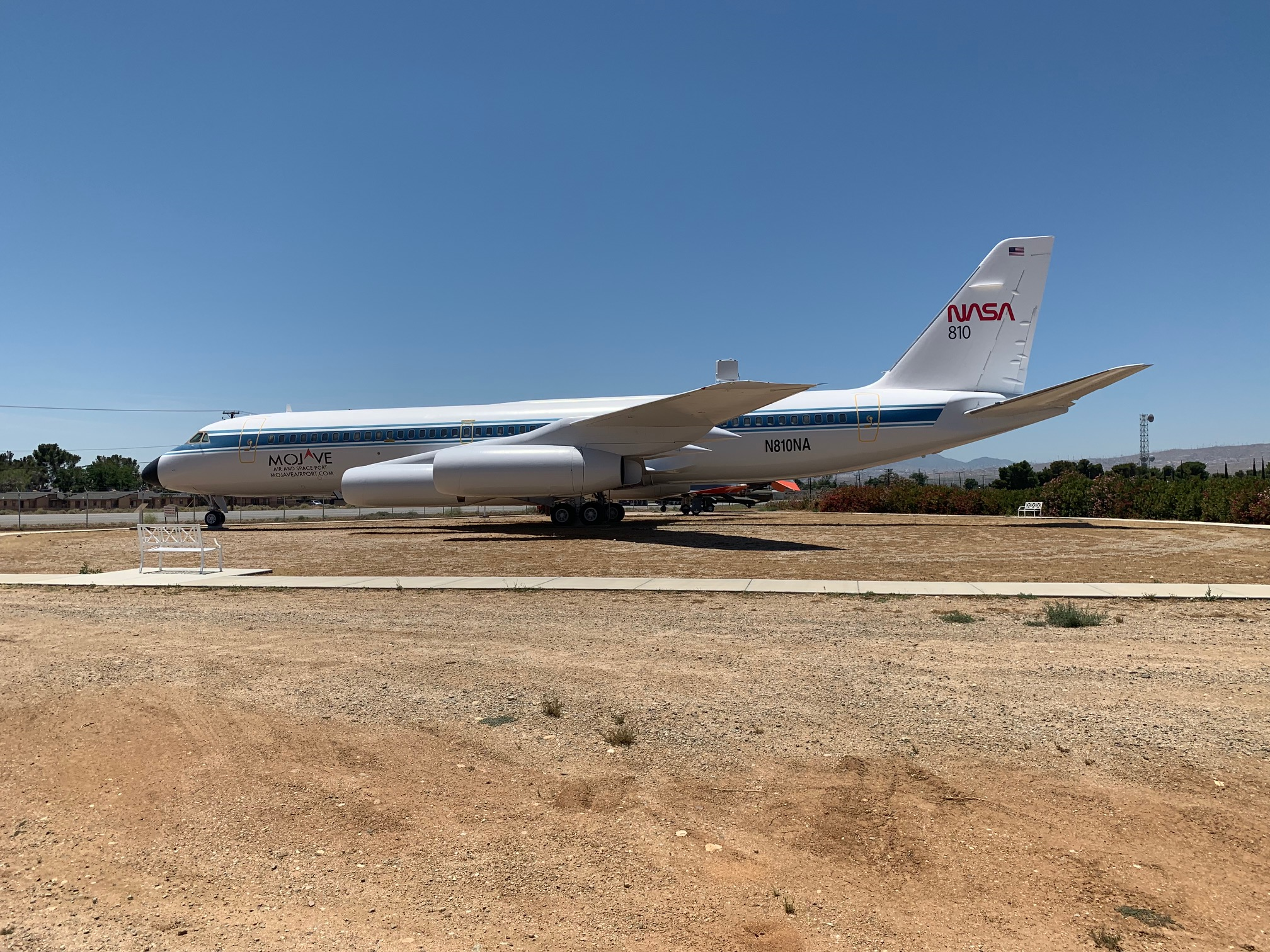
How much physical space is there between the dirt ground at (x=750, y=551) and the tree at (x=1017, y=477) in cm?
6444

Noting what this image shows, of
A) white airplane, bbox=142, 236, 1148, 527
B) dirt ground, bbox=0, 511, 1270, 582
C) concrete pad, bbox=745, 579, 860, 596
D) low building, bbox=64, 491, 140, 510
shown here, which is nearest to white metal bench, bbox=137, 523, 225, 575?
dirt ground, bbox=0, 511, 1270, 582

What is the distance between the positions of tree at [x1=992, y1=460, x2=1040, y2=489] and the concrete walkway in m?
77.0

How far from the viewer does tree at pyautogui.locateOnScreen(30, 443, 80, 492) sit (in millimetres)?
123375

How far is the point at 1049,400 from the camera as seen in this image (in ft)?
71.8

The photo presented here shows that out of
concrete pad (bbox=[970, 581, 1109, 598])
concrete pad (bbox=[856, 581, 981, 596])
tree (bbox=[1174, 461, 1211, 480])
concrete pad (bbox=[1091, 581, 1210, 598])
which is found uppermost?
tree (bbox=[1174, 461, 1211, 480])

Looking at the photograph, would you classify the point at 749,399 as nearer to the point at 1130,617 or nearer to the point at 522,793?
the point at 1130,617

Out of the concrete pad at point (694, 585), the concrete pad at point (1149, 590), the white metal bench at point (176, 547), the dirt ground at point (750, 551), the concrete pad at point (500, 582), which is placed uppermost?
the white metal bench at point (176, 547)

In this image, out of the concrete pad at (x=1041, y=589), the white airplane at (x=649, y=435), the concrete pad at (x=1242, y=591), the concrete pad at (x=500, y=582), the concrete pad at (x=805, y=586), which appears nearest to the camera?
the concrete pad at (x=1242, y=591)

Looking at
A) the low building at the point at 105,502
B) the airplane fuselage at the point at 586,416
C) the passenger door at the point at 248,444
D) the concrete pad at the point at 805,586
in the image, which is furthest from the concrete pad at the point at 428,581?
the low building at the point at 105,502

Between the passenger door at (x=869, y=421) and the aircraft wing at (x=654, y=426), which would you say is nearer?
the aircraft wing at (x=654, y=426)

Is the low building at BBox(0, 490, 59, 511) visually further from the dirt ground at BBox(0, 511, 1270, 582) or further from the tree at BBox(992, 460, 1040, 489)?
the tree at BBox(992, 460, 1040, 489)

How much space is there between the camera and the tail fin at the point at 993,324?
75.9ft

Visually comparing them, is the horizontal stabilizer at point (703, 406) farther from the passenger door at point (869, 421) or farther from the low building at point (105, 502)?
the low building at point (105, 502)

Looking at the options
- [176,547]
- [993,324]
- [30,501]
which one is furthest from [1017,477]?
[30,501]
